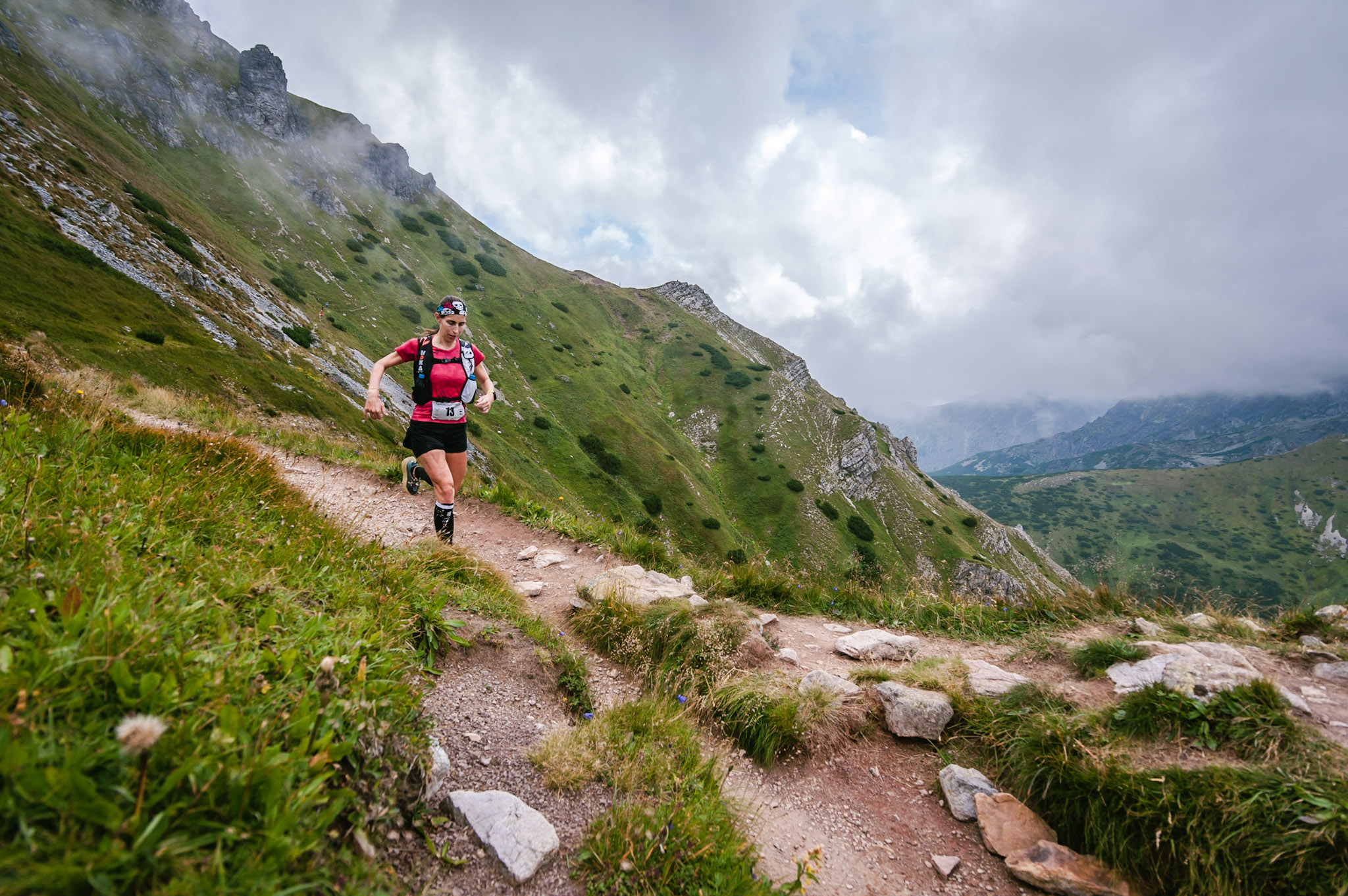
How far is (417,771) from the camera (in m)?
2.93

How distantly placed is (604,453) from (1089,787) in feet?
218

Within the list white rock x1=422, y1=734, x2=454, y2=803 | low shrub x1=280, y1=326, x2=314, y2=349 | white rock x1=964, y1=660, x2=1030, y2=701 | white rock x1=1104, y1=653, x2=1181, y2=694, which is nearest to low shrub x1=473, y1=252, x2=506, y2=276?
low shrub x1=280, y1=326, x2=314, y2=349

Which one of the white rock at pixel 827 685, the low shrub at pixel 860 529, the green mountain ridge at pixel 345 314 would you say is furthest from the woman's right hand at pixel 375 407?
the low shrub at pixel 860 529

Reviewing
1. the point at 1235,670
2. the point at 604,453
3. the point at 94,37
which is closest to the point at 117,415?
the point at 1235,670

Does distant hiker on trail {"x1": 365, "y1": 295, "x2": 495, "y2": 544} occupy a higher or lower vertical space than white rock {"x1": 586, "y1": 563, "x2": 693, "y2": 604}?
higher

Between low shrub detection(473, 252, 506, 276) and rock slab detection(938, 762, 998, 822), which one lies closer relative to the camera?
rock slab detection(938, 762, 998, 822)

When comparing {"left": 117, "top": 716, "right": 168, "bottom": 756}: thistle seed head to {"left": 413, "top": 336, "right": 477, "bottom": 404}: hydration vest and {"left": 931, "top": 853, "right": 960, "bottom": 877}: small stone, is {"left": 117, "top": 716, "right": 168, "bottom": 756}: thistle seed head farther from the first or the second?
{"left": 413, "top": 336, "right": 477, "bottom": 404}: hydration vest

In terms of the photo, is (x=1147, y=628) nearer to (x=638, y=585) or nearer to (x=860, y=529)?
(x=638, y=585)

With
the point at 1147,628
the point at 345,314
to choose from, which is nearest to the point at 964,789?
the point at 1147,628

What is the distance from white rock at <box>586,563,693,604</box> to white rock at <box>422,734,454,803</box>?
148 inches

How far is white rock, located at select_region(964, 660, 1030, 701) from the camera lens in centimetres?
536

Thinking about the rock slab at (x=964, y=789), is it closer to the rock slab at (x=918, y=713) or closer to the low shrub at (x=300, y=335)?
the rock slab at (x=918, y=713)

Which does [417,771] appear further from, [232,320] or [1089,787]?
[232,320]

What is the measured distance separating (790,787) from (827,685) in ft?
4.23
